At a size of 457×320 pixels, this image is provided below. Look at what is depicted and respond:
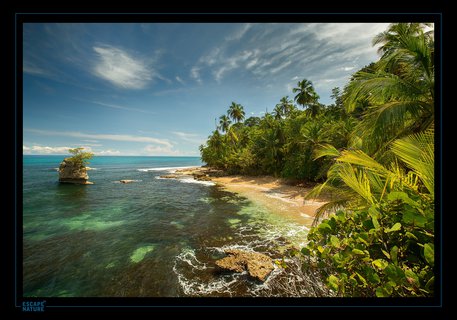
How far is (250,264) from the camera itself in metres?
5.97

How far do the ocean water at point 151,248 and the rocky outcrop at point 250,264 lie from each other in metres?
0.25

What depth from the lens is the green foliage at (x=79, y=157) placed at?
86.4 ft

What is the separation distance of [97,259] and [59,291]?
1.62m

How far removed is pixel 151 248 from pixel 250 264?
14.9ft

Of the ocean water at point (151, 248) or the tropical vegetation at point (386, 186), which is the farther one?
the ocean water at point (151, 248)

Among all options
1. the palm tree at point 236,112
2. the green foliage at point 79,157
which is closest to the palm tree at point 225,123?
the palm tree at point 236,112

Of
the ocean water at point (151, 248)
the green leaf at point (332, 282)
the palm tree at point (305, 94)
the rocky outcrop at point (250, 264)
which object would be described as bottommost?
the ocean water at point (151, 248)

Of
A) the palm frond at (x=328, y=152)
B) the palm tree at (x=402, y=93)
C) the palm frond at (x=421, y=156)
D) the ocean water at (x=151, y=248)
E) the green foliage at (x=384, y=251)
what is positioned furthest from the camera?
the ocean water at (x=151, y=248)

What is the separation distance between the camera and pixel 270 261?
6.27 metres

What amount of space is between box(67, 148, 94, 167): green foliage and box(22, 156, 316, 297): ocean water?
13.7 metres

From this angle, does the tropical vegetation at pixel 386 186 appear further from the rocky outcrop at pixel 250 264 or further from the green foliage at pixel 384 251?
the rocky outcrop at pixel 250 264
